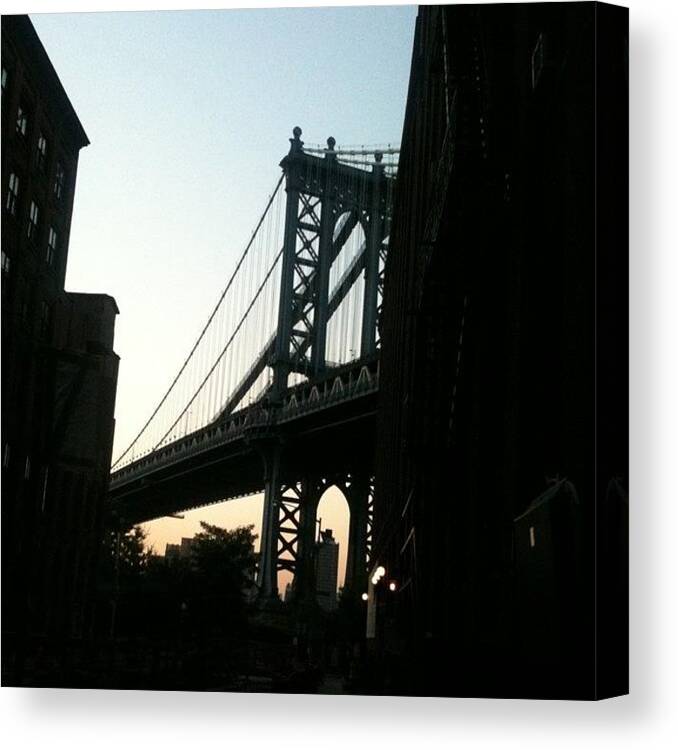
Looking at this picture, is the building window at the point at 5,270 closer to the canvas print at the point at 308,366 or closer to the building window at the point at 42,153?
the canvas print at the point at 308,366

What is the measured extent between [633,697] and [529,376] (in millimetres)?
3153

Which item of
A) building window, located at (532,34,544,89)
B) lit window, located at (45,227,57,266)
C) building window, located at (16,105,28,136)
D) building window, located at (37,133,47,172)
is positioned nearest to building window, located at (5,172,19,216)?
building window, located at (37,133,47,172)

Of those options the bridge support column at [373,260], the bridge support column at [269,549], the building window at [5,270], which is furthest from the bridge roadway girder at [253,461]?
the building window at [5,270]

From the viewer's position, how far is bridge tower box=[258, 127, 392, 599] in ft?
47.2

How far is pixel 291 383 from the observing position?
1734 cm

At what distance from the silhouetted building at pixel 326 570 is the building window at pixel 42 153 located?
211 inches

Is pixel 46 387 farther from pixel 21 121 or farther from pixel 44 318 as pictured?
pixel 21 121

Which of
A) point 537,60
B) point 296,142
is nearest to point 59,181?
point 296,142

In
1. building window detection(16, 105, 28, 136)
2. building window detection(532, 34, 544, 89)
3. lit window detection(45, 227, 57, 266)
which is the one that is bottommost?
lit window detection(45, 227, 57, 266)

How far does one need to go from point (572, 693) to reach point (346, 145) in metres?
7.04

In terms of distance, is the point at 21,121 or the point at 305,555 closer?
the point at 305,555

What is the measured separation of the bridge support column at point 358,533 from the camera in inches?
573

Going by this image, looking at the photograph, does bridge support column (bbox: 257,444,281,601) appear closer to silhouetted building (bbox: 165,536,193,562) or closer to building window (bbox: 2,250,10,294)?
silhouetted building (bbox: 165,536,193,562)

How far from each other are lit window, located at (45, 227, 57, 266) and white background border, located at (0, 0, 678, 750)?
4907 mm
